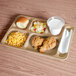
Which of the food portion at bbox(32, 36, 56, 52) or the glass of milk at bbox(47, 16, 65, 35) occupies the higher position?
the glass of milk at bbox(47, 16, 65, 35)

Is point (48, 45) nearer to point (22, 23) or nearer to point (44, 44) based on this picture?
point (44, 44)

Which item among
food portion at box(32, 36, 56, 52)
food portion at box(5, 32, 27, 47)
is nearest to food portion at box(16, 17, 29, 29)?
food portion at box(5, 32, 27, 47)

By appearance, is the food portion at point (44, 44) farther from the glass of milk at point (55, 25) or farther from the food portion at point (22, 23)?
the food portion at point (22, 23)

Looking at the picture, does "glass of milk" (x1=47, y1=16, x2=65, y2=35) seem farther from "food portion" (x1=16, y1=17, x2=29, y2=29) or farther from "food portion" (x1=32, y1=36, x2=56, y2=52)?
"food portion" (x1=16, y1=17, x2=29, y2=29)

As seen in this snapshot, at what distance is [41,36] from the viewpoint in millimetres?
1225

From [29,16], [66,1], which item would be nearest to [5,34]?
[29,16]

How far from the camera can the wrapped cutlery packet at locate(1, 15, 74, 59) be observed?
107 cm

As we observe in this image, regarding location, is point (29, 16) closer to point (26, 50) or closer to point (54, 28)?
point (54, 28)

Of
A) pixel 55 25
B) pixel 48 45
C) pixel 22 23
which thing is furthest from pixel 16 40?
pixel 55 25

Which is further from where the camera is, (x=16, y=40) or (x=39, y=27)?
(x=39, y=27)

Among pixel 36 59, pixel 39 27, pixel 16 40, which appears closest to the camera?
pixel 36 59

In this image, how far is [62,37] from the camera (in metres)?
1.15

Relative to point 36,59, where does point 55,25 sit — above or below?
above

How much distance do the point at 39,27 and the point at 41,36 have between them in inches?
4.3
